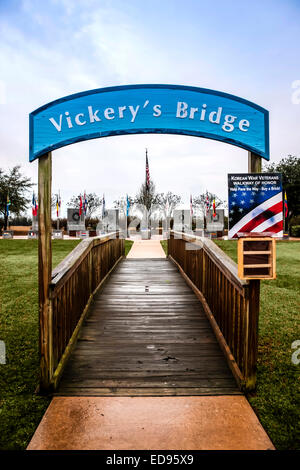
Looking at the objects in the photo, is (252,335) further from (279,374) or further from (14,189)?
(14,189)

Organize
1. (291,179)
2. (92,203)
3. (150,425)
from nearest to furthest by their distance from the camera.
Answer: (150,425) < (291,179) < (92,203)

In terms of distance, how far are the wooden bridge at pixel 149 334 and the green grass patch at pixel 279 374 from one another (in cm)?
25

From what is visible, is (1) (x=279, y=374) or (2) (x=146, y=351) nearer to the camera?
(1) (x=279, y=374)

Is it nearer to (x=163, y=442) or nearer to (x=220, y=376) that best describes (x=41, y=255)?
(x=163, y=442)

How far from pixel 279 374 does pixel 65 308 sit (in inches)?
98.2

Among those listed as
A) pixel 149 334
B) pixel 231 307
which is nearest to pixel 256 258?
pixel 231 307

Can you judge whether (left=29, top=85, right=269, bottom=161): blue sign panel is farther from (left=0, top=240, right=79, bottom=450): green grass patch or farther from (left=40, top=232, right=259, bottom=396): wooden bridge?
(left=0, top=240, right=79, bottom=450): green grass patch

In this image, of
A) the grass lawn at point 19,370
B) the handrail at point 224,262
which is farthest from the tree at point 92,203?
the handrail at point 224,262

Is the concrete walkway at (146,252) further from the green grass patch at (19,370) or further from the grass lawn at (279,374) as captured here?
the grass lawn at (279,374)

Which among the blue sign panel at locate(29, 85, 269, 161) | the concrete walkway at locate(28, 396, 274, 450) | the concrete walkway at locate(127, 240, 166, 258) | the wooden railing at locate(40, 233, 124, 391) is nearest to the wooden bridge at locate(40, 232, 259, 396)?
the wooden railing at locate(40, 233, 124, 391)

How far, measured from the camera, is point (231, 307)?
11.0 ft

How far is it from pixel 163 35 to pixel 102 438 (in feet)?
19.8

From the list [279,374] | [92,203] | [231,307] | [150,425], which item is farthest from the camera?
[92,203]
